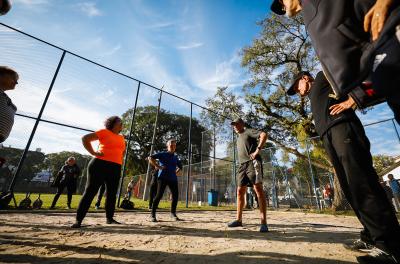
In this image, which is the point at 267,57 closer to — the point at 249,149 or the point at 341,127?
the point at 249,149

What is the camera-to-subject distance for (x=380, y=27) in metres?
0.84

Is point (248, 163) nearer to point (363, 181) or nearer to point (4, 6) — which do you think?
point (363, 181)

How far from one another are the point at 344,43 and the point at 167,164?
4744mm

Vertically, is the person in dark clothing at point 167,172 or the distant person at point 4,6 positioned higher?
the distant person at point 4,6

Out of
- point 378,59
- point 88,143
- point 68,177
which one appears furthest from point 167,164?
point 68,177

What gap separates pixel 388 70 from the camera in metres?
0.83

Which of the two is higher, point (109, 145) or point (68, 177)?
point (109, 145)

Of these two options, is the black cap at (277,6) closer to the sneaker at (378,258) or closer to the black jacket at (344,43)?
the black jacket at (344,43)

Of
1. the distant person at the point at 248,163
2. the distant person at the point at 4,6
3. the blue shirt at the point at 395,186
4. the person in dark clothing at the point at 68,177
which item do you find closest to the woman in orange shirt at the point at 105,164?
the distant person at the point at 4,6

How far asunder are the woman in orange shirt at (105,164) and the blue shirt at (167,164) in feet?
4.12

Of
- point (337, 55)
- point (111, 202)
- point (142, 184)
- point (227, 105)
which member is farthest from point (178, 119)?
point (337, 55)

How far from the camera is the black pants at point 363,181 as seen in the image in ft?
5.09

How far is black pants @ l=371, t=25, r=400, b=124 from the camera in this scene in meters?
0.79

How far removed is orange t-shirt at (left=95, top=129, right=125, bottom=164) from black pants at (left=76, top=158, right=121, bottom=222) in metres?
0.10
